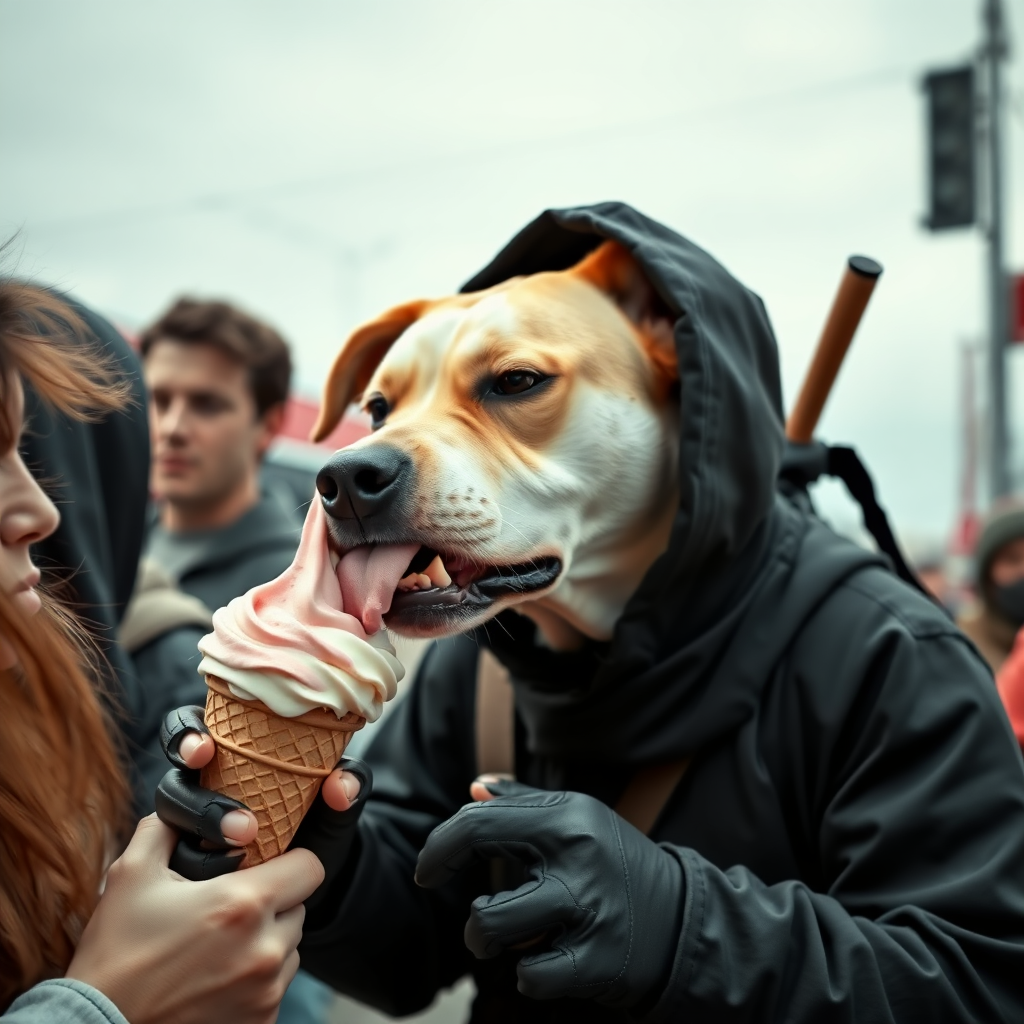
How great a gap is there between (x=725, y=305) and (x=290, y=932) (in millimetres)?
1131

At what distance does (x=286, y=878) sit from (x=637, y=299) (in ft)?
3.54

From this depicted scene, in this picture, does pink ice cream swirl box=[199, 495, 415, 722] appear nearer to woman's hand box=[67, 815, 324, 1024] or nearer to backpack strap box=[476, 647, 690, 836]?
woman's hand box=[67, 815, 324, 1024]

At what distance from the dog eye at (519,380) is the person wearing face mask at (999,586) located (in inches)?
108

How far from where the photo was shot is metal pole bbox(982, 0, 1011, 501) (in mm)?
7469

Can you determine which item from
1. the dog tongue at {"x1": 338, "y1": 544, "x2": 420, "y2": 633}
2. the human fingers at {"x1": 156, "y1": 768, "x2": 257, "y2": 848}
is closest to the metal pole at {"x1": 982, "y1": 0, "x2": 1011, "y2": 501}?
the dog tongue at {"x1": 338, "y1": 544, "x2": 420, "y2": 633}

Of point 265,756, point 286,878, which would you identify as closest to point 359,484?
point 265,756

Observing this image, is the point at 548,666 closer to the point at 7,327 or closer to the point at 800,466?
the point at 800,466

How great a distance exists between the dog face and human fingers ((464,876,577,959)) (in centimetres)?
38

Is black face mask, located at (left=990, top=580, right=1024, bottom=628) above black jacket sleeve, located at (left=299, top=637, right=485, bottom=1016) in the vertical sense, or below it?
below

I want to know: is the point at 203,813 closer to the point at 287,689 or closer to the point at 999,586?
the point at 287,689

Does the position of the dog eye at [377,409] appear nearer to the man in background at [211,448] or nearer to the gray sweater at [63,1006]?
the gray sweater at [63,1006]

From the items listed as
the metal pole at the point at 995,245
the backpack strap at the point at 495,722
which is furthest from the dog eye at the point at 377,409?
the metal pole at the point at 995,245

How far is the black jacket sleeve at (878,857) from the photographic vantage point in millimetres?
1230

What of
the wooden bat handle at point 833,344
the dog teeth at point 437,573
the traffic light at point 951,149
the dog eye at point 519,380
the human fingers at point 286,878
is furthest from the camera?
the traffic light at point 951,149
